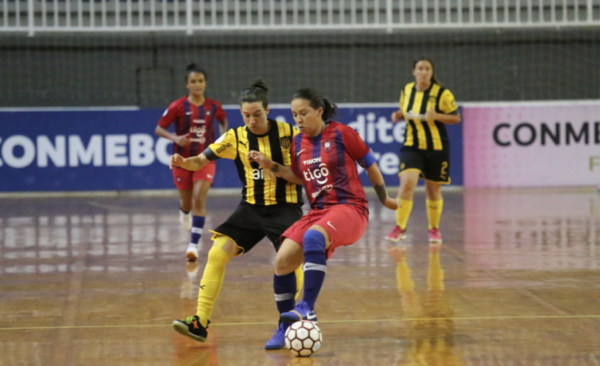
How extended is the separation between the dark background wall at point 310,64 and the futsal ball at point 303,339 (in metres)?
10.9

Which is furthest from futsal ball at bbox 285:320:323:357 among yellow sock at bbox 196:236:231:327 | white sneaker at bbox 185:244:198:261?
white sneaker at bbox 185:244:198:261

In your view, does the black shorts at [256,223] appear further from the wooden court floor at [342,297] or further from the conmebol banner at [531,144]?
the conmebol banner at [531,144]

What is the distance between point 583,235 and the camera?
28.2 feet

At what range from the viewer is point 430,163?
8.49m

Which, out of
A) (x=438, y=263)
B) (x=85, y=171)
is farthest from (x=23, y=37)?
(x=438, y=263)

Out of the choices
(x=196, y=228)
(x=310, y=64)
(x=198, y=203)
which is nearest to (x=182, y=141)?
(x=198, y=203)

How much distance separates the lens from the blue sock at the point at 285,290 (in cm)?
449

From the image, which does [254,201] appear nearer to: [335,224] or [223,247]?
[223,247]

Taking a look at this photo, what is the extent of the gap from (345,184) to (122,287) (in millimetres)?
2337

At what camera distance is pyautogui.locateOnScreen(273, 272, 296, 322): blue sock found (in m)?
4.49

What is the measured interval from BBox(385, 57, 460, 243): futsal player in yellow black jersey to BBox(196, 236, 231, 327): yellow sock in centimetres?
416

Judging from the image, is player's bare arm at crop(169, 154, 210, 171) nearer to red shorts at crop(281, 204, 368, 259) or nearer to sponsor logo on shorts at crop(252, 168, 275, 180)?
sponsor logo on shorts at crop(252, 168, 275, 180)

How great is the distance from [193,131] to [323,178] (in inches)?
145

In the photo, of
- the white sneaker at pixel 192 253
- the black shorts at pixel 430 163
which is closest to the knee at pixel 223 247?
the white sneaker at pixel 192 253
